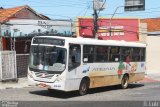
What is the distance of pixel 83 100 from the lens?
19.0 m

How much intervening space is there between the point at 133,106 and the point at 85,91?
471 centimetres

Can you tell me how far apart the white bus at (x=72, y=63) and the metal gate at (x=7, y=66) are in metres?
6.81

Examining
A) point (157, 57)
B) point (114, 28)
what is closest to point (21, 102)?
point (114, 28)

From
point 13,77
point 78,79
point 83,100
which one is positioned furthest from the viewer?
point 13,77

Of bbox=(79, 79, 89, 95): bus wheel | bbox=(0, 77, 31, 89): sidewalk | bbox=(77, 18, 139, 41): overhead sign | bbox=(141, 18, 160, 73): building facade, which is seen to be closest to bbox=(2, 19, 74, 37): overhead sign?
bbox=(77, 18, 139, 41): overhead sign

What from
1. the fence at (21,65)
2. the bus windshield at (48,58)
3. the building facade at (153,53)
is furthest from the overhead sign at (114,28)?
the bus windshield at (48,58)

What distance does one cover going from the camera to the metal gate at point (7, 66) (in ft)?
88.6

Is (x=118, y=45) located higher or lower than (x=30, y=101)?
higher

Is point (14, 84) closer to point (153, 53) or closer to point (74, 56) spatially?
point (74, 56)

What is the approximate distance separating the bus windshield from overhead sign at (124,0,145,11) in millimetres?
26188

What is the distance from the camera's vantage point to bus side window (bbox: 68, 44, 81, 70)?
19.8 m

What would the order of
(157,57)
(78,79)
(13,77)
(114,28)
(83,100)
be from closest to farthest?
(83,100) → (78,79) → (13,77) → (114,28) → (157,57)

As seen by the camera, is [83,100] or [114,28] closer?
[83,100]

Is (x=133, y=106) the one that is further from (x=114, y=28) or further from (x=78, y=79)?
(x=114, y=28)
